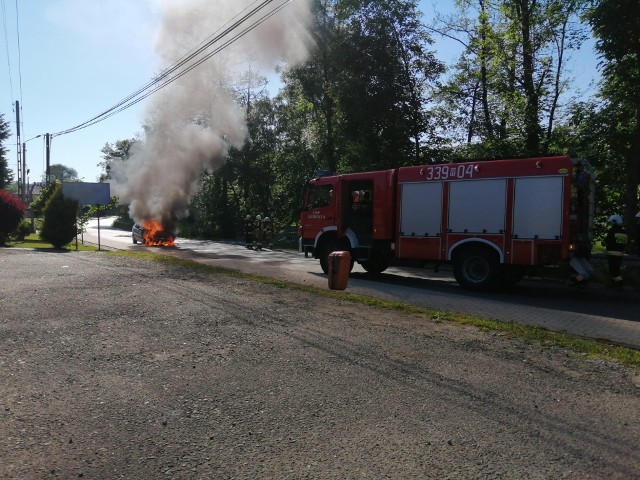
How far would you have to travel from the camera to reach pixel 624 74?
12.2 metres

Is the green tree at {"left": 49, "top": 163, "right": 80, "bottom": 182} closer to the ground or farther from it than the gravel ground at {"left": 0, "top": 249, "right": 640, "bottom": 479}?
farther from it

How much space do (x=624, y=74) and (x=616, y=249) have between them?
13.7 feet

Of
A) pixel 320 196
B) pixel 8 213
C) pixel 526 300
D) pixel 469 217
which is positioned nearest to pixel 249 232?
pixel 8 213

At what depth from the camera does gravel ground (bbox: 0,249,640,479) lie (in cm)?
316

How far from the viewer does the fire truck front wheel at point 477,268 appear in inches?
436

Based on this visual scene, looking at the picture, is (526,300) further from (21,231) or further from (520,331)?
(21,231)

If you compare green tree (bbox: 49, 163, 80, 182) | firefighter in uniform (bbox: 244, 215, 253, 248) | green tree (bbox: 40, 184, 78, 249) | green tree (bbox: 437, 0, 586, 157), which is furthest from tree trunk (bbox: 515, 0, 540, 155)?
green tree (bbox: 49, 163, 80, 182)

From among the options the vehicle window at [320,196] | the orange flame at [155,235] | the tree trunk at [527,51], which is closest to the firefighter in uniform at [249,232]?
the orange flame at [155,235]

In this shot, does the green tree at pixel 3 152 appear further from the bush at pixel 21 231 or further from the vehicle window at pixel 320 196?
the vehicle window at pixel 320 196

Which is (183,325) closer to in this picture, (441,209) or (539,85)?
(441,209)

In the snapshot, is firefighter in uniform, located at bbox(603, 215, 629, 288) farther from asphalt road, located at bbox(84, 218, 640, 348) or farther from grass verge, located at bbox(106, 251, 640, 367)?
grass verge, located at bbox(106, 251, 640, 367)

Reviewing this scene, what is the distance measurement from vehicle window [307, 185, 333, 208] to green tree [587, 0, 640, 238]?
6952 millimetres

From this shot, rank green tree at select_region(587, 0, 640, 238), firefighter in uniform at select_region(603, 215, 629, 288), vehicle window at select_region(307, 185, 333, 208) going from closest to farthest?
green tree at select_region(587, 0, 640, 238), firefighter in uniform at select_region(603, 215, 629, 288), vehicle window at select_region(307, 185, 333, 208)

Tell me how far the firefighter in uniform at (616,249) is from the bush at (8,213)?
2270cm
